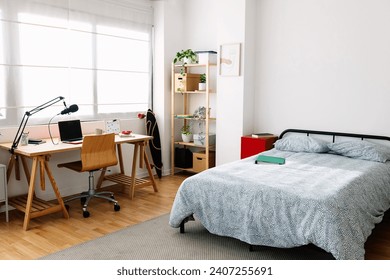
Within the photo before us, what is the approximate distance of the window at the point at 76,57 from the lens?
4.02 meters

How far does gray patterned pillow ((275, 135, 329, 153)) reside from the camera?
167 inches

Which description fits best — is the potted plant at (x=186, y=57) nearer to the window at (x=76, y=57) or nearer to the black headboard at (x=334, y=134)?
the window at (x=76, y=57)

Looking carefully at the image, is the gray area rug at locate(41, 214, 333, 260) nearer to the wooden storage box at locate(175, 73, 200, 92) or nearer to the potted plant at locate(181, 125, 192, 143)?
the potted plant at locate(181, 125, 192, 143)

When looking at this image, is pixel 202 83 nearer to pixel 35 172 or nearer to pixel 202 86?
pixel 202 86

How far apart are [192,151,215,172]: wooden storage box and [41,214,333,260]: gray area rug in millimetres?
1950

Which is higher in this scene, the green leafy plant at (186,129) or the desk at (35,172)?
the green leafy plant at (186,129)

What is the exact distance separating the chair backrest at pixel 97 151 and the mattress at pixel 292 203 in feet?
3.73

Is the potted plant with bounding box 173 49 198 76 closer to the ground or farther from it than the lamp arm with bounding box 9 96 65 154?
farther from it

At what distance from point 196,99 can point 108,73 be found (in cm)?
136

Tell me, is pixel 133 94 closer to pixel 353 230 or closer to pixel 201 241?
pixel 201 241

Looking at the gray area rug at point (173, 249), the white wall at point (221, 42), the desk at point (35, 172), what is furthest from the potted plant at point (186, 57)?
the gray area rug at point (173, 249)

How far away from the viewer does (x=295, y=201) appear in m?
2.72

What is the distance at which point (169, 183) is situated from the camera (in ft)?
17.2

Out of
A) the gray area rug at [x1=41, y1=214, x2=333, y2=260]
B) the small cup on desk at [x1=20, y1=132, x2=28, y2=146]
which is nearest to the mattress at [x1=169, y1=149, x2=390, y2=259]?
the gray area rug at [x1=41, y1=214, x2=333, y2=260]
